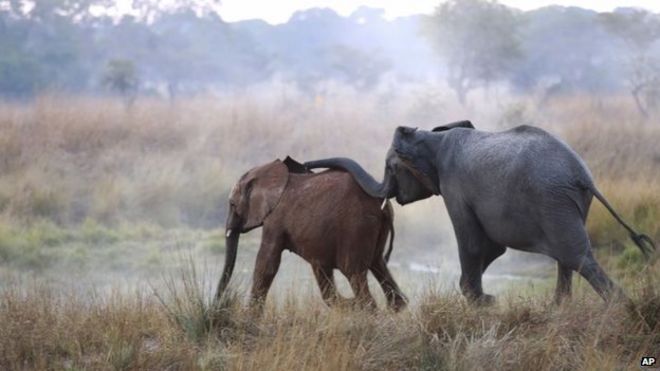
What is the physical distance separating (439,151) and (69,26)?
1154 inches

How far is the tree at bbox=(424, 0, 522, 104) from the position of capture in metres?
26.4

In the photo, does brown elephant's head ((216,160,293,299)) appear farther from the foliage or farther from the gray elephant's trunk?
the foliage

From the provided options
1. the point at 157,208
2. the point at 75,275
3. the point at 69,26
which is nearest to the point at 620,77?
the point at 69,26

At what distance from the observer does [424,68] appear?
41094 mm

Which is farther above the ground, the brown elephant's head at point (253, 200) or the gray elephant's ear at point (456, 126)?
the gray elephant's ear at point (456, 126)

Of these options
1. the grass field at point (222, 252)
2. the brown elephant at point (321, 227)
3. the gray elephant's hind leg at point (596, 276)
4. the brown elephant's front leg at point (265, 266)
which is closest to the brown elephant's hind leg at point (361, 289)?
the brown elephant at point (321, 227)

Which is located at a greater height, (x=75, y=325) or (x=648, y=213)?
(x=75, y=325)

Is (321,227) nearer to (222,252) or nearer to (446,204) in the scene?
(446,204)

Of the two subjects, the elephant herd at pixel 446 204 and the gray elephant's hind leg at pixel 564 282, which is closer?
the elephant herd at pixel 446 204

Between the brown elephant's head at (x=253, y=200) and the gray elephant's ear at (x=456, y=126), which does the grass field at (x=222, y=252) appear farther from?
the gray elephant's ear at (x=456, y=126)

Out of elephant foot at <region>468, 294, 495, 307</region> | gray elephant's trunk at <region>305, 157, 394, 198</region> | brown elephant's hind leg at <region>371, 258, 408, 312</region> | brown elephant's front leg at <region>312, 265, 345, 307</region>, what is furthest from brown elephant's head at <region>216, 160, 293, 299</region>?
elephant foot at <region>468, 294, 495, 307</region>

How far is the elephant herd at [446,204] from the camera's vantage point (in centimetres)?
580

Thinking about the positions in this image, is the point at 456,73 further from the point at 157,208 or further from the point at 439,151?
the point at 439,151

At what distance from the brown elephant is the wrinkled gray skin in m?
0.16
